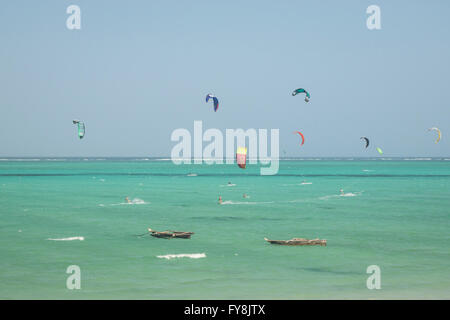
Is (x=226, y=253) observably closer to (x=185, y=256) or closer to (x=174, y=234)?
(x=185, y=256)

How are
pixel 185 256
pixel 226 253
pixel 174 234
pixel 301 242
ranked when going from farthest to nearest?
pixel 174 234, pixel 301 242, pixel 226 253, pixel 185 256

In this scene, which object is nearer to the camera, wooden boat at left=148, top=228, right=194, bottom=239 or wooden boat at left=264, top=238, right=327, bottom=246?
wooden boat at left=264, top=238, right=327, bottom=246

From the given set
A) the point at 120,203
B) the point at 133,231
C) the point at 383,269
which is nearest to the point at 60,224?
the point at 133,231

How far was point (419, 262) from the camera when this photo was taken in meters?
19.1

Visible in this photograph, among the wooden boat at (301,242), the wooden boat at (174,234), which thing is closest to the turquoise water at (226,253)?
the wooden boat at (174,234)

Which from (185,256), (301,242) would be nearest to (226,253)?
(185,256)

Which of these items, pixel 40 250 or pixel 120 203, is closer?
pixel 40 250

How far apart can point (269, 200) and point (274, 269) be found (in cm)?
2706

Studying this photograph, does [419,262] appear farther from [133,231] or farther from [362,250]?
[133,231]

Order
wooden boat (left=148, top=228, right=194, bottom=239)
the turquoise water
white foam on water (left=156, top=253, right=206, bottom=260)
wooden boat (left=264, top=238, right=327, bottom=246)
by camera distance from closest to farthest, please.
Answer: the turquoise water
white foam on water (left=156, top=253, right=206, bottom=260)
wooden boat (left=264, top=238, right=327, bottom=246)
wooden boat (left=148, top=228, right=194, bottom=239)

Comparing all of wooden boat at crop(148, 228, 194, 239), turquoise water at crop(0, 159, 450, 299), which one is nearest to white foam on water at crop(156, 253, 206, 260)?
turquoise water at crop(0, 159, 450, 299)

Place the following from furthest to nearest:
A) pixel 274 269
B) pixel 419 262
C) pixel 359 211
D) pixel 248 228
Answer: pixel 359 211, pixel 248 228, pixel 419 262, pixel 274 269

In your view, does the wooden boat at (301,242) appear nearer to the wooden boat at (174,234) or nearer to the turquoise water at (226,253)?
the turquoise water at (226,253)

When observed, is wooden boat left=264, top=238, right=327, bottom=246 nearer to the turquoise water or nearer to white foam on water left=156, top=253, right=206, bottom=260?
the turquoise water
